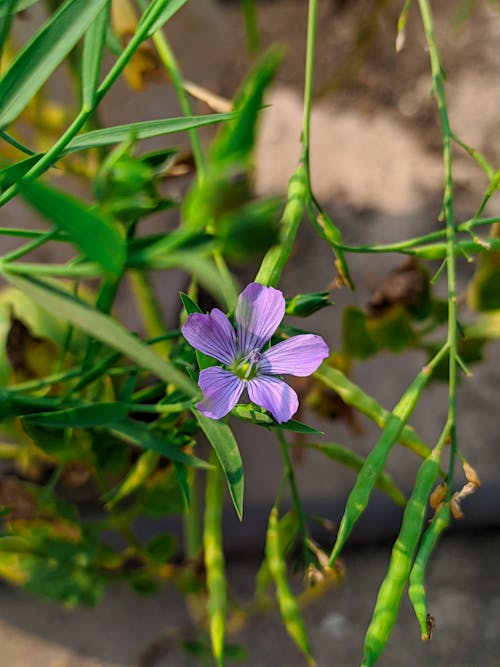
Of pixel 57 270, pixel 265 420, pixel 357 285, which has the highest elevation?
pixel 57 270

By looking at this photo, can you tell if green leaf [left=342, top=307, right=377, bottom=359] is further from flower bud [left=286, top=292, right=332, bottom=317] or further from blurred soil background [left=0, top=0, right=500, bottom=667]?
flower bud [left=286, top=292, right=332, bottom=317]

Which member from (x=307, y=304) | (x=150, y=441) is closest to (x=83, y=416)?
(x=150, y=441)

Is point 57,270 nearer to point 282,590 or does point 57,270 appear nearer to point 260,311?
point 260,311

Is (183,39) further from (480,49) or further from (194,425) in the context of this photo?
(194,425)

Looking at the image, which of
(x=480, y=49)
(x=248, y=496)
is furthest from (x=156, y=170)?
(x=480, y=49)

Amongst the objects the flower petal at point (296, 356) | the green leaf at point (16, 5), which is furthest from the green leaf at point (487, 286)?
the green leaf at point (16, 5)
